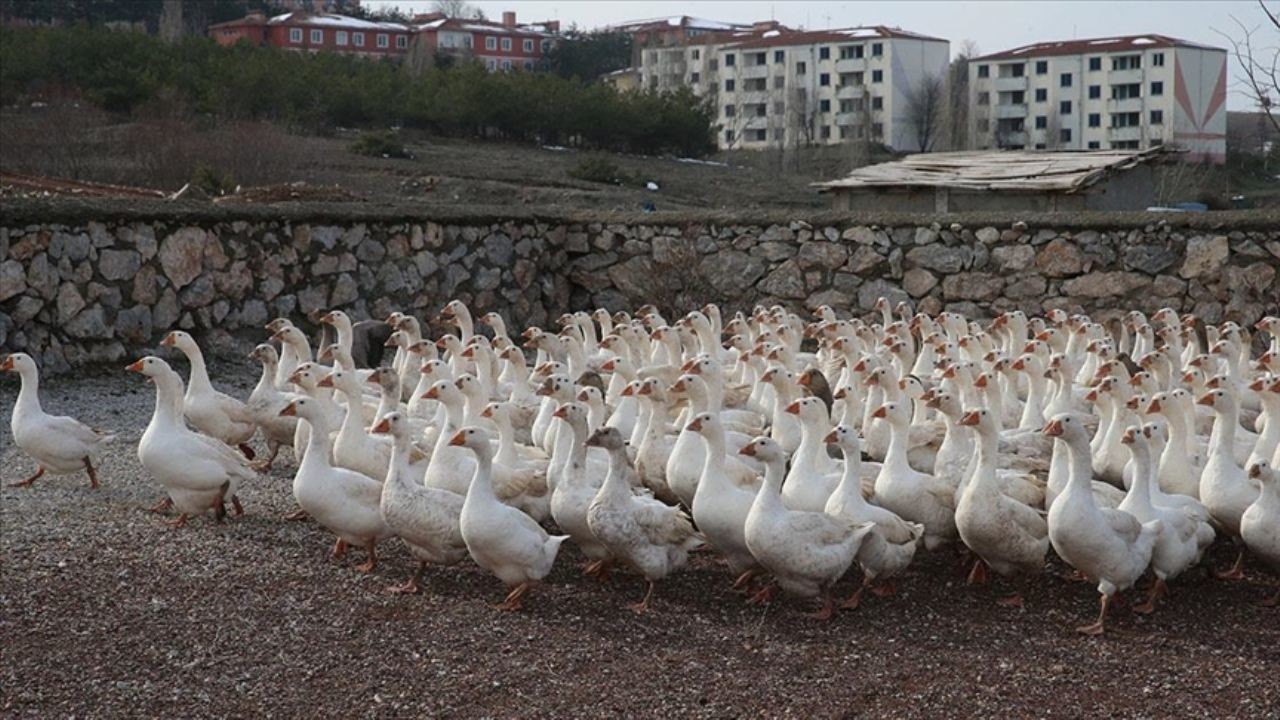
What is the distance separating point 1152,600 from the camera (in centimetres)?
648

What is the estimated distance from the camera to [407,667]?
594 centimetres

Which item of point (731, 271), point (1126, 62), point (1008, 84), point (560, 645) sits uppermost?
point (1126, 62)

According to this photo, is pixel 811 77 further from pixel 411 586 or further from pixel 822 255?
pixel 411 586

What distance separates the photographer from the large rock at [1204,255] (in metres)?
13.5

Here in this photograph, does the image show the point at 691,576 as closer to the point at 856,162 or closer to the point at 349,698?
the point at 349,698

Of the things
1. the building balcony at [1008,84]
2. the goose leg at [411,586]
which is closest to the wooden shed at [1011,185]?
the goose leg at [411,586]

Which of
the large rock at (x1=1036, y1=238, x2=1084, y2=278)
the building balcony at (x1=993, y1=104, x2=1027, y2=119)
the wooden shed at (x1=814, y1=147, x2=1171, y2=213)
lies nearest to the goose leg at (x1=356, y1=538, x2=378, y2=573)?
the large rock at (x1=1036, y1=238, x2=1084, y2=278)

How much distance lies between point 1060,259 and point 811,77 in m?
51.2

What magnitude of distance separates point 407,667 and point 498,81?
30.8m

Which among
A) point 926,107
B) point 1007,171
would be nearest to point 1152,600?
point 1007,171

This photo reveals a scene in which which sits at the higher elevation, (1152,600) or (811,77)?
(811,77)

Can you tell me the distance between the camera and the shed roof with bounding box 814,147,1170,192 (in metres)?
16.8

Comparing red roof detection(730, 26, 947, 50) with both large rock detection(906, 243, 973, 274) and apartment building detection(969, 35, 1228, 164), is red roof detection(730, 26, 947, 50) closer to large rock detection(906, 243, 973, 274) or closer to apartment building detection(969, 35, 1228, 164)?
apartment building detection(969, 35, 1228, 164)

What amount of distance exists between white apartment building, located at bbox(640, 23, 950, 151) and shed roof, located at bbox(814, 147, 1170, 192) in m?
38.7
